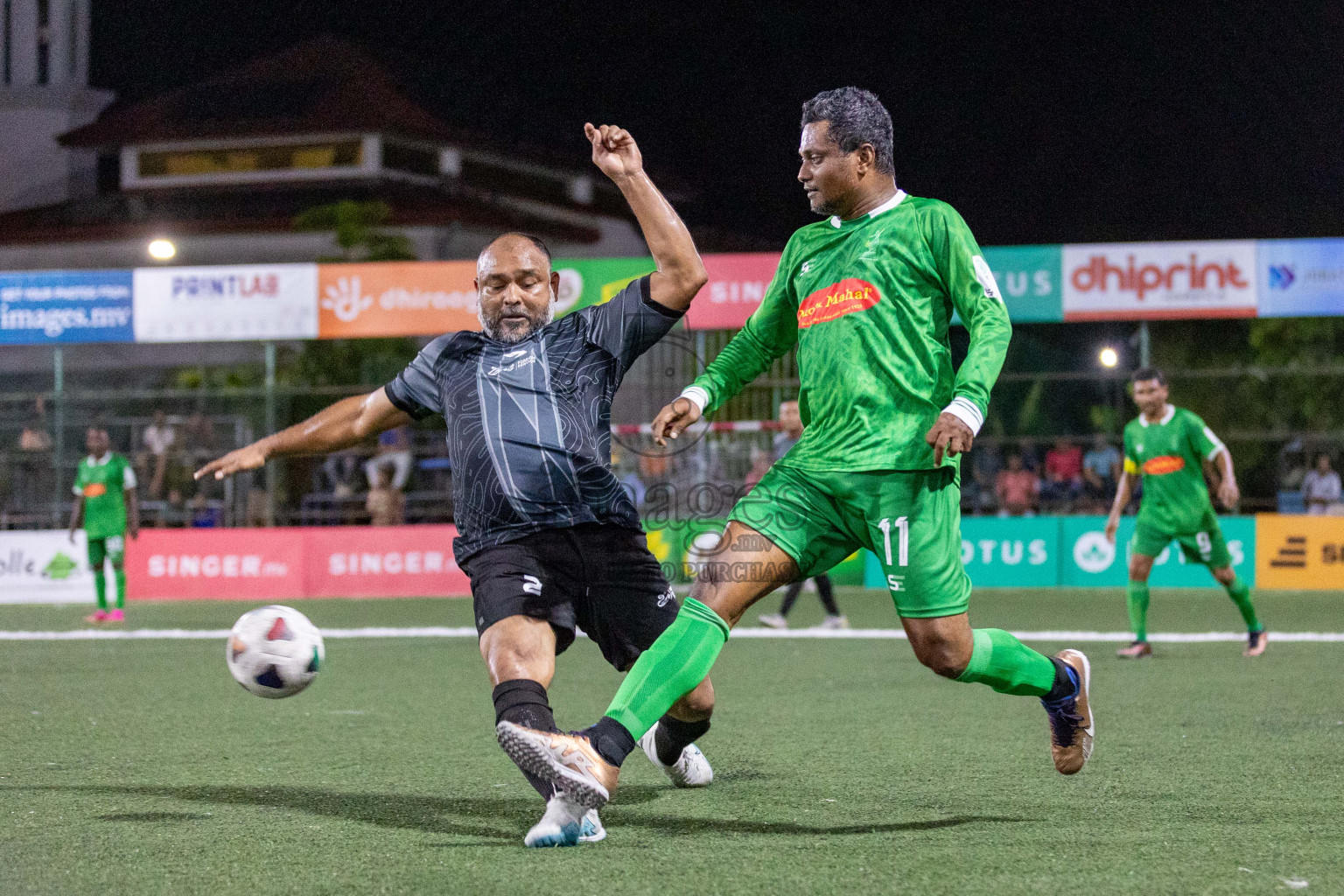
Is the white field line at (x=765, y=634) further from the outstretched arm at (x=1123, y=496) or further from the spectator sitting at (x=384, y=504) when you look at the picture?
the spectator sitting at (x=384, y=504)

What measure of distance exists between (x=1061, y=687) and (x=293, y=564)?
15102mm

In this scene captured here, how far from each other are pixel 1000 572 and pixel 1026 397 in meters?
4.74

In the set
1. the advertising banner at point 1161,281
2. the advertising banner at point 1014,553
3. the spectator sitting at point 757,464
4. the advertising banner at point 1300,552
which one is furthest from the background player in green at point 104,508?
the advertising banner at point 1300,552

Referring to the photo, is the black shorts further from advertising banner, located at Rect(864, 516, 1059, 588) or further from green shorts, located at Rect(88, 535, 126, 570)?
advertising banner, located at Rect(864, 516, 1059, 588)

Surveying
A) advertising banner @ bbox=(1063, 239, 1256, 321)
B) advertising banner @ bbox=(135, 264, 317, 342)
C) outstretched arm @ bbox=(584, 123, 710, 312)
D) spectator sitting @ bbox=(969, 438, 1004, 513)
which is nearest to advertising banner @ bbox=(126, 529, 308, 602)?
advertising banner @ bbox=(135, 264, 317, 342)

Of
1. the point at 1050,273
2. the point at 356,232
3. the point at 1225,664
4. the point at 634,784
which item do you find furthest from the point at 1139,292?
the point at 356,232

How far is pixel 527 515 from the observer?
4.44 meters

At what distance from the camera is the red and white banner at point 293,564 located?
18109 millimetres

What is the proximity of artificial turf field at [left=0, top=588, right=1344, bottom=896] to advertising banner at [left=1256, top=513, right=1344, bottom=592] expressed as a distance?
913 cm

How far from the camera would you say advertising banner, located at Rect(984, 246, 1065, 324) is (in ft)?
60.8

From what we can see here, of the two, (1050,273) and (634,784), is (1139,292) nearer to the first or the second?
(1050,273)

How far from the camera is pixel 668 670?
3.96 m

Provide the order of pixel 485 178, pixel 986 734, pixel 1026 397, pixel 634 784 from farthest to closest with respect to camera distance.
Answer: pixel 485 178 → pixel 1026 397 → pixel 986 734 → pixel 634 784

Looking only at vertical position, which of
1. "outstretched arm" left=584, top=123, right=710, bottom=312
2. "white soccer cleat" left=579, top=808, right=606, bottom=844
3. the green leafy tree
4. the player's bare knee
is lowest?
"white soccer cleat" left=579, top=808, right=606, bottom=844
